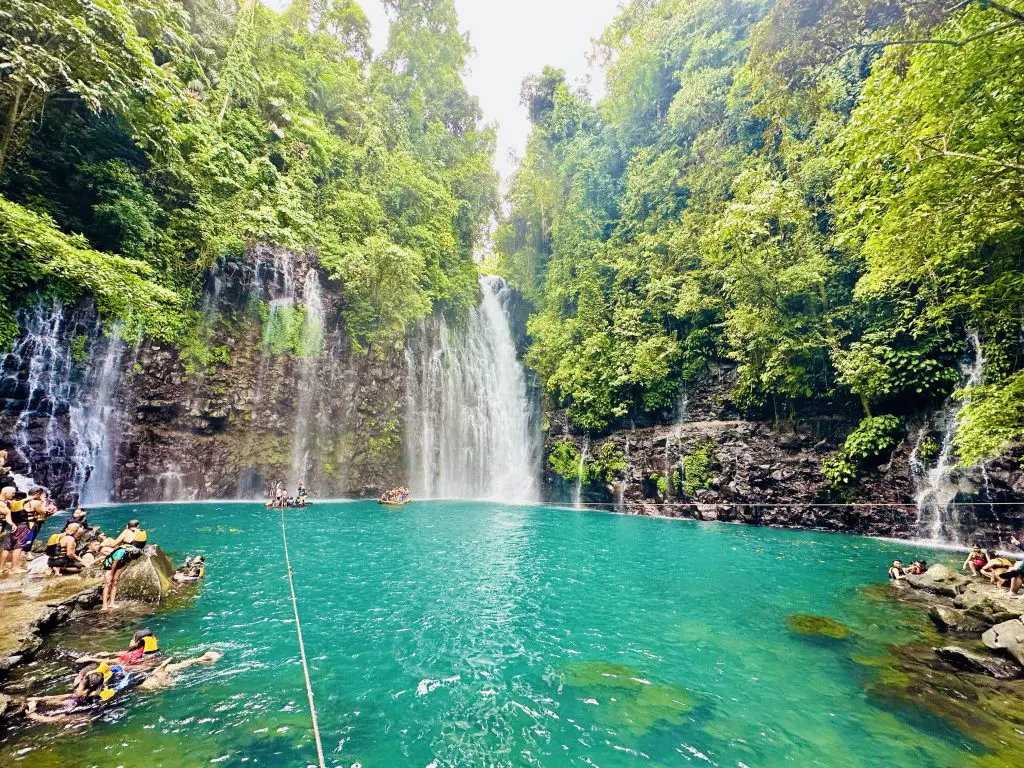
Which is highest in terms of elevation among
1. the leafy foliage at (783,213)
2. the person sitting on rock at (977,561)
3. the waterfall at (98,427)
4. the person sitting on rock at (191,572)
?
the leafy foliage at (783,213)

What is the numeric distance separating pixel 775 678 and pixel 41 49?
18267 millimetres

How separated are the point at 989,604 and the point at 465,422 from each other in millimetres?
22280

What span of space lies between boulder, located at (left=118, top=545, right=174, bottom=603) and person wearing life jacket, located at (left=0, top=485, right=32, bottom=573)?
183cm

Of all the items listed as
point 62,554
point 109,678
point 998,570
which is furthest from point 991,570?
point 62,554

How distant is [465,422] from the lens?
2641 centimetres

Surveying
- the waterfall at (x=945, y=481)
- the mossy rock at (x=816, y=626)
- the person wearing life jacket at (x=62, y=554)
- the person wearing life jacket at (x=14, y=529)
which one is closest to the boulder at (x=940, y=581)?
the mossy rock at (x=816, y=626)

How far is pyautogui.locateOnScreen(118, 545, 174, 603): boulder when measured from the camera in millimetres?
6965

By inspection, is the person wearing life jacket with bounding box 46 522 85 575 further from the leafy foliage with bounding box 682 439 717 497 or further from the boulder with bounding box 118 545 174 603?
the leafy foliage with bounding box 682 439 717 497

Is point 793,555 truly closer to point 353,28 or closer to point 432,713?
point 432,713

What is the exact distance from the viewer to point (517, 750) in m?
3.94

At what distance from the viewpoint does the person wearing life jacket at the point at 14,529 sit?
6.90 metres

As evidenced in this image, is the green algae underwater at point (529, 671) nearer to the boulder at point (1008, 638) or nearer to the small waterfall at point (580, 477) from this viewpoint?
the boulder at point (1008, 638)

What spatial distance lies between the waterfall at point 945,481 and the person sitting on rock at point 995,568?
202 inches

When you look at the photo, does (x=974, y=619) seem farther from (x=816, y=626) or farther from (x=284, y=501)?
(x=284, y=501)
